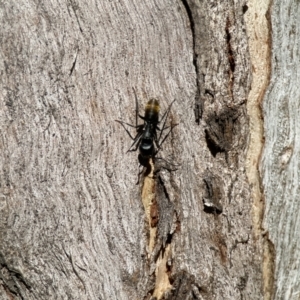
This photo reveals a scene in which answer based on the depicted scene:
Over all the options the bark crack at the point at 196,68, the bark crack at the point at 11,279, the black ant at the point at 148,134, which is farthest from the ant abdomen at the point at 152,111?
the bark crack at the point at 11,279

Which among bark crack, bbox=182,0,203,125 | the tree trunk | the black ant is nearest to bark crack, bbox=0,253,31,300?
the tree trunk

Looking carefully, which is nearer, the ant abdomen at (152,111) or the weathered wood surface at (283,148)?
the ant abdomen at (152,111)

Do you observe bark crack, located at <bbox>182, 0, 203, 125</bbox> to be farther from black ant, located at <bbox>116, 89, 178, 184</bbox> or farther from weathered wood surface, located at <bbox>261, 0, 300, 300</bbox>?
weathered wood surface, located at <bbox>261, 0, 300, 300</bbox>

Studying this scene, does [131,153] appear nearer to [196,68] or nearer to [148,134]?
[148,134]

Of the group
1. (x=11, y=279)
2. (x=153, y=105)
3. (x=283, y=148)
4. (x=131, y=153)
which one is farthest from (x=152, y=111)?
(x=11, y=279)

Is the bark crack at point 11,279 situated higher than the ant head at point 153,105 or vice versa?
the ant head at point 153,105

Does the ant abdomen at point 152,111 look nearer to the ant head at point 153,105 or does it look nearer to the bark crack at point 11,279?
the ant head at point 153,105
